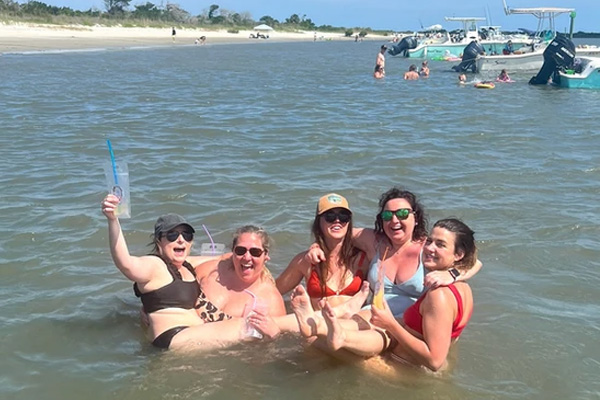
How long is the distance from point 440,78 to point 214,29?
70.7m

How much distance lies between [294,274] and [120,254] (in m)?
1.58

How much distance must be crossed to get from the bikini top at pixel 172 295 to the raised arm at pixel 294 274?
2.71ft

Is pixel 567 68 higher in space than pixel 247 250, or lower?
higher

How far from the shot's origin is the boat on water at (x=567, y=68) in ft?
79.2

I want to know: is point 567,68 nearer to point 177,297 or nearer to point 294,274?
point 294,274

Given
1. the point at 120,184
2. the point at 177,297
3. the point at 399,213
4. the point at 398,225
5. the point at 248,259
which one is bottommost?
the point at 177,297

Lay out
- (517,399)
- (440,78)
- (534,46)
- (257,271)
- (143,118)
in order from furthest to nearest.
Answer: (534,46) < (440,78) < (143,118) < (257,271) < (517,399)

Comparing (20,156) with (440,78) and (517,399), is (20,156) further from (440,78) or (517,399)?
(440,78)

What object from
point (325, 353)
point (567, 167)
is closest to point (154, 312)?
point (325, 353)

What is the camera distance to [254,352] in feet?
15.2

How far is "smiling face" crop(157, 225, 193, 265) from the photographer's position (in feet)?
14.8

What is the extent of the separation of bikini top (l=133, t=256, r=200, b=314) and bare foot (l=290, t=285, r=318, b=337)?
37.8 inches

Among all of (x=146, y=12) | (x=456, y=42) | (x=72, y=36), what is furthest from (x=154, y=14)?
(x=456, y=42)

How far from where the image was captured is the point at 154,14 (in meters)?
88.7
